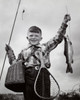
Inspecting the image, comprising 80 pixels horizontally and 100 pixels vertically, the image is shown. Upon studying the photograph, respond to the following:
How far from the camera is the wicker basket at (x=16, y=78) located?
5338mm

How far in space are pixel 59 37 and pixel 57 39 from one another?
0.05 meters

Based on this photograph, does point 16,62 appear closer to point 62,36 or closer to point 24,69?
point 24,69

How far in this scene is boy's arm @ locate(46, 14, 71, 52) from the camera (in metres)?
5.58

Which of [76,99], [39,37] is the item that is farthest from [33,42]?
[76,99]

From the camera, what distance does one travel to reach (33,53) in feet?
18.7

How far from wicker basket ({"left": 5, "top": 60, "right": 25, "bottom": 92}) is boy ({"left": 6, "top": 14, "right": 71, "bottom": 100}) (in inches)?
3.8

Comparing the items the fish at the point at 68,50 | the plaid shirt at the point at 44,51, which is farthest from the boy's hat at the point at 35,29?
the fish at the point at 68,50

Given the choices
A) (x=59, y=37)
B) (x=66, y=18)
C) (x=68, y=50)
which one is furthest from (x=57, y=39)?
(x=66, y=18)

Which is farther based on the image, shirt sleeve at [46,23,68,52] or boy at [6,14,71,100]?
shirt sleeve at [46,23,68,52]

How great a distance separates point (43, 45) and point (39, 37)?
0.51 ft

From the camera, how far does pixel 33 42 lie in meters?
5.84

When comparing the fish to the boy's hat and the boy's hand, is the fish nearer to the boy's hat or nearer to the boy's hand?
the boy's hand

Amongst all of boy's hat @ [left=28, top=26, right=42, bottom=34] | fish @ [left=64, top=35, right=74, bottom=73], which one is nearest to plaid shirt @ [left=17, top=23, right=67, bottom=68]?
fish @ [left=64, top=35, right=74, bottom=73]

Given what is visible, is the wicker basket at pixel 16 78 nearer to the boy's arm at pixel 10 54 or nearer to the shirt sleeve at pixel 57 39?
the boy's arm at pixel 10 54
